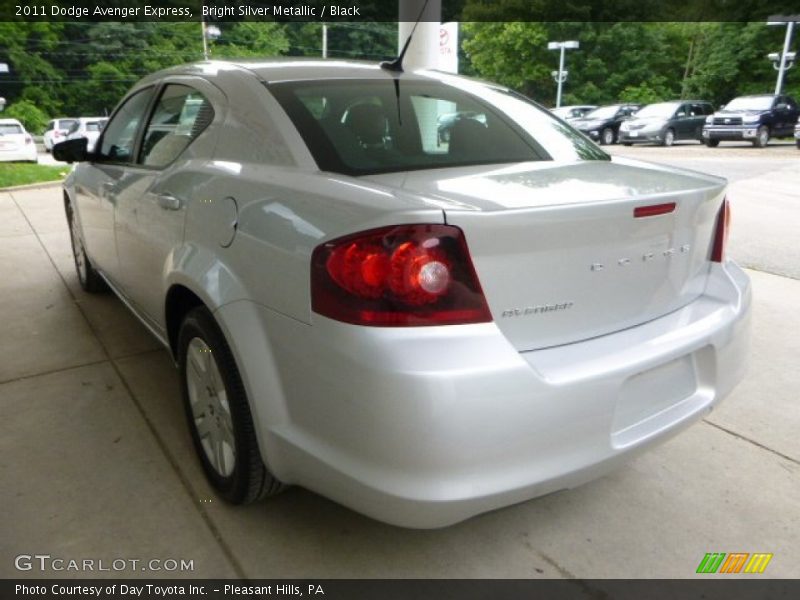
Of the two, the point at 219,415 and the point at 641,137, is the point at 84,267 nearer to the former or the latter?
the point at 219,415

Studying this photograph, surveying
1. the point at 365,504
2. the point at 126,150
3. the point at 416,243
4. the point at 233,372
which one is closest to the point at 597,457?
the point at 365,504

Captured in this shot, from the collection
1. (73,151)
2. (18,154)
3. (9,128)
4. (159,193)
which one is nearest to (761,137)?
(73,151)

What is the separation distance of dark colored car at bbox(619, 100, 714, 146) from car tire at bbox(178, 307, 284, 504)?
72.2 feet

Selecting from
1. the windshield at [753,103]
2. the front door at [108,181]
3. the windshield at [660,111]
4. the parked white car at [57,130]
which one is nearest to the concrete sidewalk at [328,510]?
the front door at [108,181]

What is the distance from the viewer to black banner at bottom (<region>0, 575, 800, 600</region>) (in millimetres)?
1894

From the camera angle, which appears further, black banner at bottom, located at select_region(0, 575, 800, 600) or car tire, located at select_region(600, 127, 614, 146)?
car tire, located at select_region(600, 127, 614, 146)

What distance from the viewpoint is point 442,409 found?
1.52m

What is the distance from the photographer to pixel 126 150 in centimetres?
330

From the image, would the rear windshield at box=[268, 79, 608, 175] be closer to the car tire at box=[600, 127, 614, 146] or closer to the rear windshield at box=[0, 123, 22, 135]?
the rear windshield at box=[0, 123, 22, 135]

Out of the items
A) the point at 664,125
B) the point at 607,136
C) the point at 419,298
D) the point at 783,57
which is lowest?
the point at 607,136

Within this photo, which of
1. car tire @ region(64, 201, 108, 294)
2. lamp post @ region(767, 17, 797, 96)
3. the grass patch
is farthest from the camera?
lamp post @ region(767, 17, 797, 96)

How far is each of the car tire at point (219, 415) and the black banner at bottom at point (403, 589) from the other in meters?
0.31

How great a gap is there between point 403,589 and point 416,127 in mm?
1645

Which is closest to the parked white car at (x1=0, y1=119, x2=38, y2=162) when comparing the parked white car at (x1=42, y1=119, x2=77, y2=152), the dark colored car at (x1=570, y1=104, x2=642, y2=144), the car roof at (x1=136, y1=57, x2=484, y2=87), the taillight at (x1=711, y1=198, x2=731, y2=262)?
the parked white car at (x1=42, y1=119, x2=77, y2=152)
